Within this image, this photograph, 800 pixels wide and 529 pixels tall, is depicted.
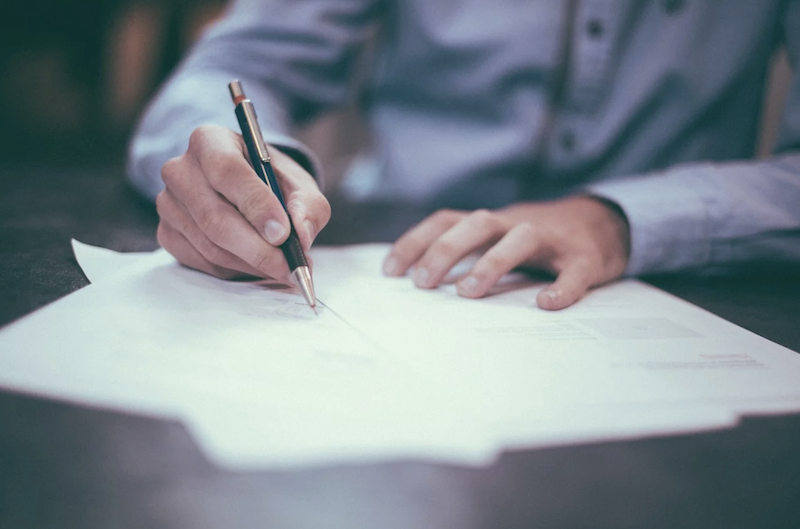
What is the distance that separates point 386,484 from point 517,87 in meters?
0.64

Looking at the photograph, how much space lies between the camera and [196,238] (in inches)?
15.2

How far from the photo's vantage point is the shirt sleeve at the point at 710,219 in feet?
1.59

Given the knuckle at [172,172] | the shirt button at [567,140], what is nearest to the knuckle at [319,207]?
the knuckle at [172,172]

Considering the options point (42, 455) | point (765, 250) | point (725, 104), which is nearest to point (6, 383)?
point (42, 455)

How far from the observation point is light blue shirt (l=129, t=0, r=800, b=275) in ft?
2.13

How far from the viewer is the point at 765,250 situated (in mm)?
503

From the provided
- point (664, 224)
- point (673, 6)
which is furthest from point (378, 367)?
point (673, 6)

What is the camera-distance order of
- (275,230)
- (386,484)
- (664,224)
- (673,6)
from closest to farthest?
(386,484) → (275,230) → (664,224) → (673,6)

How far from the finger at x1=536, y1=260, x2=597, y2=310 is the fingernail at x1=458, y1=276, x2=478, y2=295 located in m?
0.04

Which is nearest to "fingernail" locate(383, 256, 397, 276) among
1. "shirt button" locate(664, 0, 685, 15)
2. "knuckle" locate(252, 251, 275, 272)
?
"knuckle" locate(252, 251, 275, 272)

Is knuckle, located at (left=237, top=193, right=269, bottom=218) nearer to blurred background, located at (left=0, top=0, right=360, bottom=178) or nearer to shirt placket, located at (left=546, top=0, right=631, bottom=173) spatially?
shirt placket, located at (left=546, top=0, right=631, bottom=173)

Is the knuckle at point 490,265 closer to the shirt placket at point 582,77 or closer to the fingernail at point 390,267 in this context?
the fingernail at point 390,267

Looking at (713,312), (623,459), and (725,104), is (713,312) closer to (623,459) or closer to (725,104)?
(623,459)

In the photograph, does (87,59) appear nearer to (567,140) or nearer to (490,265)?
(567,140)
